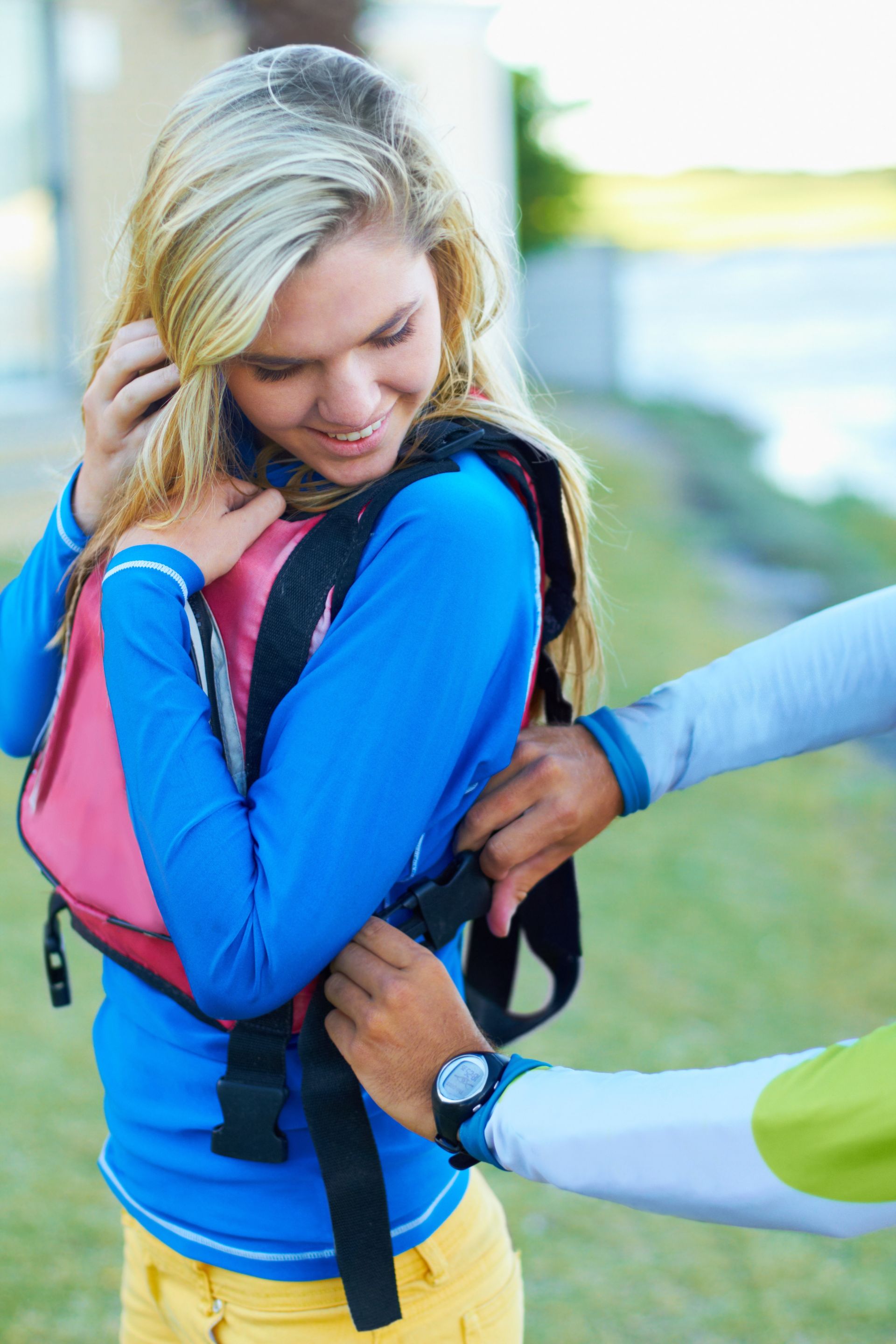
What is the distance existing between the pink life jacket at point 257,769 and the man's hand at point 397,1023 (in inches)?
1.5

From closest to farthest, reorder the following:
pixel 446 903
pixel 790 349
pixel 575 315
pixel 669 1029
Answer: pixel 446 903 → pixel 669 1029 → pixel 790 349 → pixel 575 315

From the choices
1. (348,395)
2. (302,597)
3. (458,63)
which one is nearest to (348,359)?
(348,395)

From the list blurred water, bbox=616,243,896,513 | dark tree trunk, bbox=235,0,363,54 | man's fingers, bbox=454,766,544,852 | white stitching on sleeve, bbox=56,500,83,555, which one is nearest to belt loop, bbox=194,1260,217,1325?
man's fingers, bbox=454,766,544,852

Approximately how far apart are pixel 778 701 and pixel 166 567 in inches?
31.4

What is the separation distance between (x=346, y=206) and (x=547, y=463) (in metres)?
0.35

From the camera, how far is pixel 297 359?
1173 millimetres

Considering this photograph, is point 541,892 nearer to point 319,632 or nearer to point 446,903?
point 446,903

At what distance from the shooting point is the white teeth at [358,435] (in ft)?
4.08

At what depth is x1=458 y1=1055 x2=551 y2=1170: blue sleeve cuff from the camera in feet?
3.66

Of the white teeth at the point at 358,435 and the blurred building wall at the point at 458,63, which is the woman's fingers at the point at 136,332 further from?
the blurred building wall at the point at 458,63

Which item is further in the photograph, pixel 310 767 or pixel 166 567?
pixel 166 567

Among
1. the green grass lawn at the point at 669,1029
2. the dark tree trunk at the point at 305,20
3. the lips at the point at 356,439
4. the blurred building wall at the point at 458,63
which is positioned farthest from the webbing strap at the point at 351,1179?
the blurred building wall at the point at 458,63

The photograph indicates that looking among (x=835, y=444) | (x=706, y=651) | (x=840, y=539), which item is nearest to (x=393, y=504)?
(x=706, y=651)

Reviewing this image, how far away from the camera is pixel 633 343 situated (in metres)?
14.0
